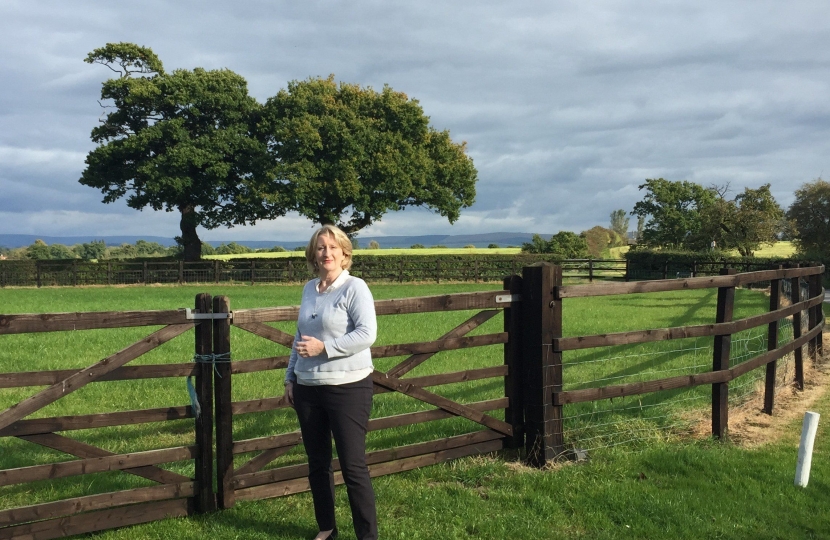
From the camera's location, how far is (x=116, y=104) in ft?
133

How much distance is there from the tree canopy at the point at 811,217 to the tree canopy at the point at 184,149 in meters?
35.8

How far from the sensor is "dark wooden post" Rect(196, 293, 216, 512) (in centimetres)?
465

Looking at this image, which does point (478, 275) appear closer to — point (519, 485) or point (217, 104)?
point (217, 104)

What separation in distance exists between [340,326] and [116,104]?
139 ft

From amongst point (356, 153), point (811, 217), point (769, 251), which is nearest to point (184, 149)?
point (356, 153)

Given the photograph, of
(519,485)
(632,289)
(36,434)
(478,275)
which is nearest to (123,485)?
(36,434)

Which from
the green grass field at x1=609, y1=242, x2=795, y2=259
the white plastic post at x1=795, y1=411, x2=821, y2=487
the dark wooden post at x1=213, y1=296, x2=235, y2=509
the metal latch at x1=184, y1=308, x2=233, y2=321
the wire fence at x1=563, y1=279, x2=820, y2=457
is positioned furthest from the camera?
the green grass field at x1=609, y1=242, x2=795, y2=259

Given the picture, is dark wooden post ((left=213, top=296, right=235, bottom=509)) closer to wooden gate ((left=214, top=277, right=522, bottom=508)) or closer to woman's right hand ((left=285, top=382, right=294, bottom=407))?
wooden gate ((left=214, top=277, right=522, bottom=508))

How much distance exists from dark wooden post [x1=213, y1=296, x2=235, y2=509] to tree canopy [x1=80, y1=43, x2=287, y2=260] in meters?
34.9

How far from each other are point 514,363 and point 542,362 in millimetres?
322

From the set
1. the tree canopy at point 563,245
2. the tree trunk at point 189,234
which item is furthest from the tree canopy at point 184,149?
the tree canopy at point 563,245

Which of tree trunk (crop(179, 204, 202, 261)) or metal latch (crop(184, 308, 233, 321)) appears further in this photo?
tree trunk (crop(179, 204, 202, 261))

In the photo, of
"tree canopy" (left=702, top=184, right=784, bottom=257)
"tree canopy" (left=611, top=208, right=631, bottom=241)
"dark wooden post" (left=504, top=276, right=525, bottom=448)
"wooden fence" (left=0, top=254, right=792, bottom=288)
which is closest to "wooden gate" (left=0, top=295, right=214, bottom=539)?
"dark wooden post" (left=504, top=276, right=525, bottom=448)

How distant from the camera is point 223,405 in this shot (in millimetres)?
4715
